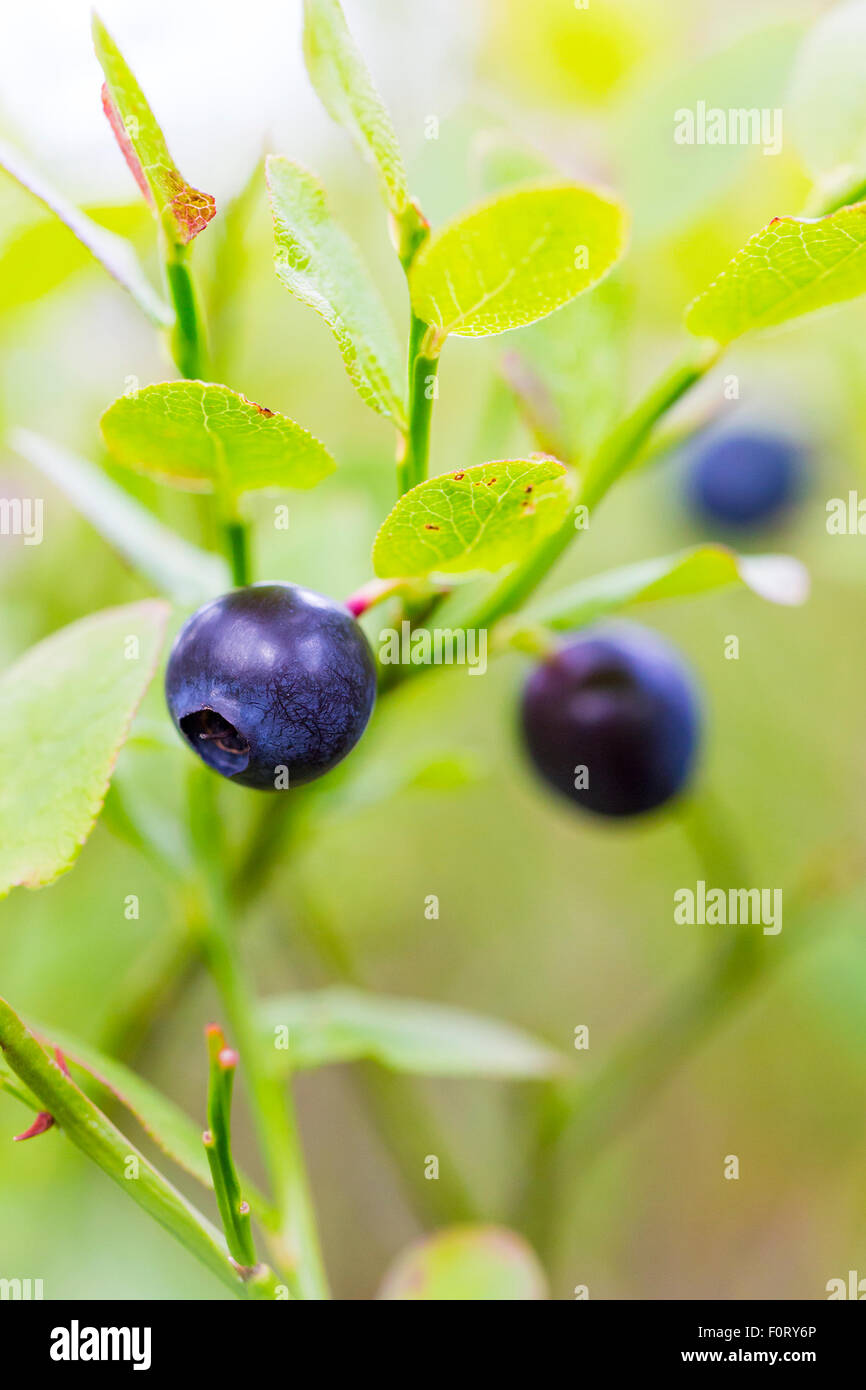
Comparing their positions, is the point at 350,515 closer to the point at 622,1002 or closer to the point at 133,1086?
the point at 133,1086

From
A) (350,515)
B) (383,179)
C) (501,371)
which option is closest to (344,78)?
(383,179)

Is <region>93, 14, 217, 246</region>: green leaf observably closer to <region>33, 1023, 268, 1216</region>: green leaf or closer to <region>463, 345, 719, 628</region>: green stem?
<region>463, 345, 719, 628</region>: green stem

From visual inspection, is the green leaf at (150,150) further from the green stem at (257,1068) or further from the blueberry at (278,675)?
the green stem at (257,1068)

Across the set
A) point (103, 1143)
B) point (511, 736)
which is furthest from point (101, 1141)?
point (511, 736)

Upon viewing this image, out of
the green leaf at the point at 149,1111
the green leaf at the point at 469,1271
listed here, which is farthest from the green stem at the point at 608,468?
the green leaf at the point at 469,1271

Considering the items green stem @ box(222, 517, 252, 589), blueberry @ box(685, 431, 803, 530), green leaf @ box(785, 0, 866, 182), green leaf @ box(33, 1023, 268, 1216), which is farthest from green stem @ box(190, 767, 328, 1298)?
blueberry @ box(685, 431, 803, 530)
